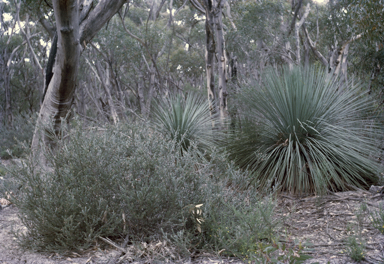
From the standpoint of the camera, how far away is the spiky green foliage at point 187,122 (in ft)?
19.6

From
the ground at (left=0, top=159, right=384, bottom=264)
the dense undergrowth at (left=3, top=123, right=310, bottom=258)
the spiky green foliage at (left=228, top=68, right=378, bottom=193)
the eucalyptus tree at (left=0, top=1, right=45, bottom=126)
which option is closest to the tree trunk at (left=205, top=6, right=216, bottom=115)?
the spiky green foliage at (left=228, top=68, right=378, bottom=193)

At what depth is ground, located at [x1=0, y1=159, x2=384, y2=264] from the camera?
277 cm

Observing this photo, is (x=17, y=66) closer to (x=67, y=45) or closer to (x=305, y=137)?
(x=67, y=45)

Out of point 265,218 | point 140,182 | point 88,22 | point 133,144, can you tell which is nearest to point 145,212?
point 140,182

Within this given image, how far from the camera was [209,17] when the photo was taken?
737 centimetres

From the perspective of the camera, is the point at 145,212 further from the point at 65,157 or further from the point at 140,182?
the point at 65,157

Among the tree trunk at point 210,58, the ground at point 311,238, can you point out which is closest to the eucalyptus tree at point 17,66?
the tree trunk at point 210,58

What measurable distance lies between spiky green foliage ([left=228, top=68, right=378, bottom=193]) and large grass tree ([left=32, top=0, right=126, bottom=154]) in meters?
2.72

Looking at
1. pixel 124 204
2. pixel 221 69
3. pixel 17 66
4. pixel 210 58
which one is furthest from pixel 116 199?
pixel 17 66

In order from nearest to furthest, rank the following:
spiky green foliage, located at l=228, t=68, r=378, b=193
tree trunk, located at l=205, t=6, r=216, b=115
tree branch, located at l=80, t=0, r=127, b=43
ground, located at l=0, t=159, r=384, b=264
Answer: ground, located at l=0, t=159, r=384, b=264 → spiky green foliage, located at l=228, t=68, r=378, b=193 → tree branch, located at l=80, t=0, r=127, b=43 → tree trunk, located at l=205, t=6, r=216, b=115

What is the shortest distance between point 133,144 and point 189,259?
1.21m

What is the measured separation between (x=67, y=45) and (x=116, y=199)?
8.48ft

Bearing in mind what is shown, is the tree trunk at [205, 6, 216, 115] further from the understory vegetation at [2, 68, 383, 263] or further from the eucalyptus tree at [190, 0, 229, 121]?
the understory vegetation at [2, 68, 383, 263]

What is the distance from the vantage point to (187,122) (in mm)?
6188
